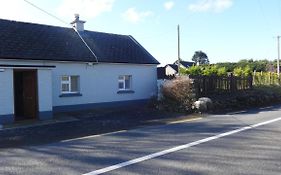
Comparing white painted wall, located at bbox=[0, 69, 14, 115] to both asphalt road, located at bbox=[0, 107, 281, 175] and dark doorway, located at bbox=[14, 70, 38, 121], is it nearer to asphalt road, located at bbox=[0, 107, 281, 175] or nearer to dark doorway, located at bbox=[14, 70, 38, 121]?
dark doorway, located at bbox=[14, 70, 38, 121]

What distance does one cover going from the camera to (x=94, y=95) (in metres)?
23.5

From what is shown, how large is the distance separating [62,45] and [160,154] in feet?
48.6

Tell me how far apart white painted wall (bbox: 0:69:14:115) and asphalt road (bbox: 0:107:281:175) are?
672 centimetres

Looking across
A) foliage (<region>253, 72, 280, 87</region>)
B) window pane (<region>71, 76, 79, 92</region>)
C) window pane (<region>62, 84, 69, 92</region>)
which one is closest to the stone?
window pane (<region>71, 76, 79, 92</region>)

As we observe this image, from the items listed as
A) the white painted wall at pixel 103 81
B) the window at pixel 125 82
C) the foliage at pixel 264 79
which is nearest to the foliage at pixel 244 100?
the white painted wall at pixel 103 81

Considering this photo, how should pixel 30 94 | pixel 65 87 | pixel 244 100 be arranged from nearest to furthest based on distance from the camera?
1. pixel 30 94
2. pixel 65 87
3. pixel 244 100

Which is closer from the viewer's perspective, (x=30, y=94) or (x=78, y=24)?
(x=30, y=94)

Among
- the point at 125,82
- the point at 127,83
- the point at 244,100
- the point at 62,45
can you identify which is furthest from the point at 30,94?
the point at 244,100

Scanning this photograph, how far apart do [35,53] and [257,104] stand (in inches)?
595

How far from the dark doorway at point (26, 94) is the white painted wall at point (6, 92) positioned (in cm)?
143

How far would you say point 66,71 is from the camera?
71.5 feet

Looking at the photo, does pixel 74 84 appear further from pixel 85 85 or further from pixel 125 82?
pixel 125 82

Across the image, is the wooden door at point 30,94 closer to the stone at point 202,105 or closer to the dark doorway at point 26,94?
the dark doorway at point 26,94

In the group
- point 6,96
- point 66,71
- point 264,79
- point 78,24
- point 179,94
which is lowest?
point 179,94
